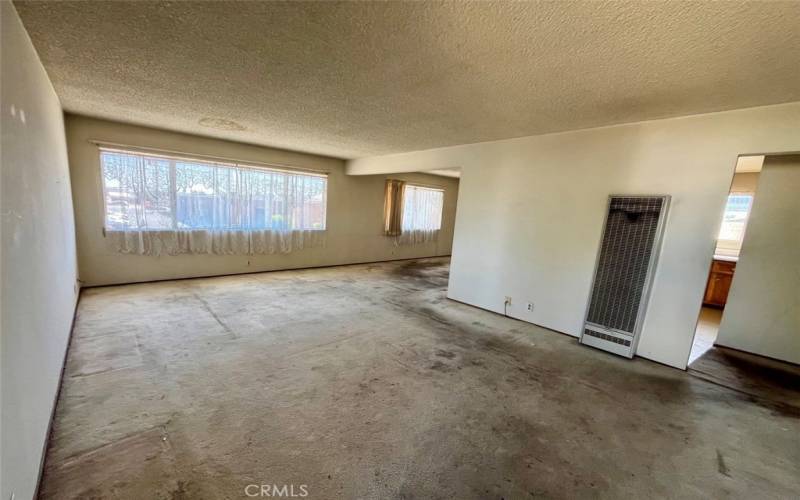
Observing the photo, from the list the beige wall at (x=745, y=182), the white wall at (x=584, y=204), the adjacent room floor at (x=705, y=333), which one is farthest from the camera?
the beige wall at (x=745, y=182)

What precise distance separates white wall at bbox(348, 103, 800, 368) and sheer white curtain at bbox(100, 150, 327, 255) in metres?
2.62

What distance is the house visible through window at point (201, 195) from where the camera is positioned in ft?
13.4

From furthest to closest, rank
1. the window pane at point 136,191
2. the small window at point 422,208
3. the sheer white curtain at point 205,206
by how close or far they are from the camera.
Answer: the small window at point 422,208, the sheer white curtain at point 205,206, the window pane at point 136,191

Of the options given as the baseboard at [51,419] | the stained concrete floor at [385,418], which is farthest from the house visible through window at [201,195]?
the baseboard at [51,419]

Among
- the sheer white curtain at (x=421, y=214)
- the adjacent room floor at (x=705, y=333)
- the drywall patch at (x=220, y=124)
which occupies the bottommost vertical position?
the adjacent room floor at (x=705, y=333)

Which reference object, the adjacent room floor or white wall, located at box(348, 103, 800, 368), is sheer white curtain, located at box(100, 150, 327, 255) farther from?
the adjacent room floor

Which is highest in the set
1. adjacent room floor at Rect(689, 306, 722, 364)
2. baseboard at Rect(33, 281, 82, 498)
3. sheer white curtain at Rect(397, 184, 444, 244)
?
sheer white curtain at Rect(397, 184, 444, 244)

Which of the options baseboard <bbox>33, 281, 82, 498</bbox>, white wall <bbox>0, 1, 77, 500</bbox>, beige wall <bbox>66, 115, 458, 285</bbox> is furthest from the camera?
beige wall <bbox>66, 115, 458, 285</bbox>

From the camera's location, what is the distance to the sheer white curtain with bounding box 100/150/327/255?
412 centimetres

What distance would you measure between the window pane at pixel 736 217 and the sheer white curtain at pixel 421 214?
18.1 ft

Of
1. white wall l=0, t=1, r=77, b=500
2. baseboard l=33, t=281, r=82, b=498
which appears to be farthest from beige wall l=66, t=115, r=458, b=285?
white wall l=0, t=1, r=77, b=500

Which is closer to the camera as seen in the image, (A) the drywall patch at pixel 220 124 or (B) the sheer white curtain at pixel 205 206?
(A) the drywall patch at pixel 220 124

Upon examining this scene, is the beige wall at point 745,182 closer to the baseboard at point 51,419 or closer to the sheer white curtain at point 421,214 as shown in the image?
the sheer white curtain at point 421,214

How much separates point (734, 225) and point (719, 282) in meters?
1.30
